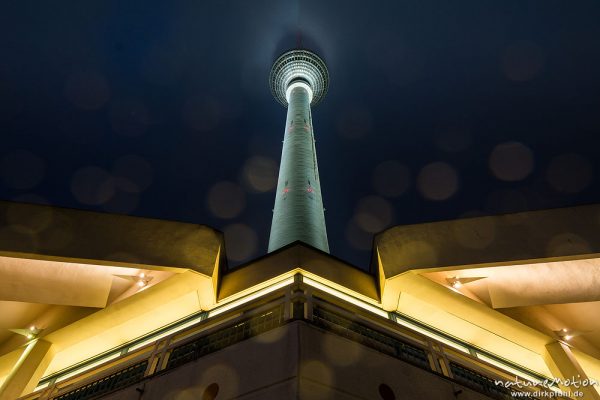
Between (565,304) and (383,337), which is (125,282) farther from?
(565,304)

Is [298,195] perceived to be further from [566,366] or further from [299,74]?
[299,74]

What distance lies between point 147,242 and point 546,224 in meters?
12.4

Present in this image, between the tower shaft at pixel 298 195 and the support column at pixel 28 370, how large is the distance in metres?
11.7

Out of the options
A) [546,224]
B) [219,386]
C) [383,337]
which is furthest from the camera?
[546,224]

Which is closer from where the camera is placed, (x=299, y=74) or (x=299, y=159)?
(x=299, y=159)

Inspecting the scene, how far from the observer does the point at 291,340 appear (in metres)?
7.64

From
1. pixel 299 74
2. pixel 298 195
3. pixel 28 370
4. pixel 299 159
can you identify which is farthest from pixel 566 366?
pixel 299 74

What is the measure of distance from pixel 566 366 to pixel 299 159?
22274 mm

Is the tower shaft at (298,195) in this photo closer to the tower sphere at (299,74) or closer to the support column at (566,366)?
the tower sphere at (299,74)

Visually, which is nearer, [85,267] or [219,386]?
[219,386]

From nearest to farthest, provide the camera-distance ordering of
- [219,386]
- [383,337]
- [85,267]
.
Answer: [219,386], [383,337], [85,267]

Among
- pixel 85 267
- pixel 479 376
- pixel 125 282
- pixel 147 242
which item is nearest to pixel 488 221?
pixel 479 376

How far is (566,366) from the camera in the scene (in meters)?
13.1

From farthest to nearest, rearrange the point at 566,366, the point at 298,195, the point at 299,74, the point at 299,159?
the point at 299,74 < the point at 299,159 < the point at 298,195 < the point at 566,366
